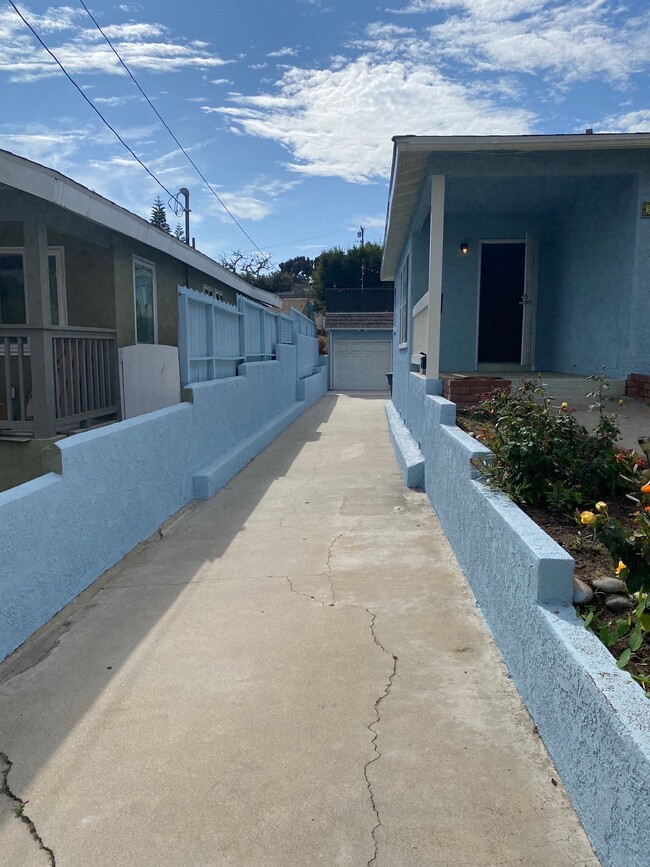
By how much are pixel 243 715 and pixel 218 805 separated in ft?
1.84

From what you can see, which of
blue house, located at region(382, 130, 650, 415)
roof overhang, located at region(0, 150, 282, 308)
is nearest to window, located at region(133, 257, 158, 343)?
roof overhang, located at region(0, 150, 282, 308)

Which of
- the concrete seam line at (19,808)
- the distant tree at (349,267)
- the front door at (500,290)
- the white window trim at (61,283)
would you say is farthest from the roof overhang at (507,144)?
the distant tree at (349,267)

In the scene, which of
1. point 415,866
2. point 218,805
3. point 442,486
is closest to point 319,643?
point 218,805

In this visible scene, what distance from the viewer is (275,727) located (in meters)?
2.72

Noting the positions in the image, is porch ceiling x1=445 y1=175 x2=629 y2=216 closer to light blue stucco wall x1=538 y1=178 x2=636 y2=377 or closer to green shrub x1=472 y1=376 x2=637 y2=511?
light blue stucco wall x1=538 y1=178 x2=636 y2=377

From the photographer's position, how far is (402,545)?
5184mm

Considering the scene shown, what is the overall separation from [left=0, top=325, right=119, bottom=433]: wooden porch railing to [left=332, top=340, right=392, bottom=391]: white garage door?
1999cm

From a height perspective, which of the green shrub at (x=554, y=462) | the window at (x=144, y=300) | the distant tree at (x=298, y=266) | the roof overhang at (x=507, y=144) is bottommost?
the green shrub at (x=554, y=462)

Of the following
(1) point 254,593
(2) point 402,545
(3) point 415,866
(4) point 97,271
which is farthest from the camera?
(4) point 97,271

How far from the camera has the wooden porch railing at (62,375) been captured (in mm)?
5906

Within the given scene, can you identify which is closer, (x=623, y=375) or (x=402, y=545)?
(x=402, y=545)

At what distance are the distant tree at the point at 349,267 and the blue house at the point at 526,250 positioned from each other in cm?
2841

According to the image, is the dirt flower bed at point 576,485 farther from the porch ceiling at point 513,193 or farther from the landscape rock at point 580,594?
the porch ceiling at point 513,193

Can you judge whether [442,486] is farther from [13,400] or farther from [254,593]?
[13,400]
